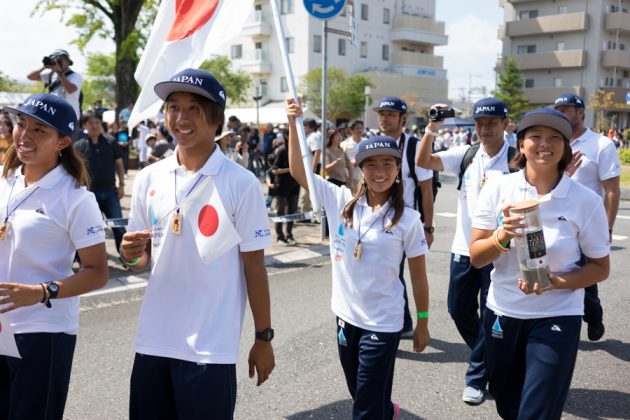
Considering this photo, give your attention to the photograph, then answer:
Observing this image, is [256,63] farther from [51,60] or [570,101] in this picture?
[570,101]

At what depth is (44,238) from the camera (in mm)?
2723

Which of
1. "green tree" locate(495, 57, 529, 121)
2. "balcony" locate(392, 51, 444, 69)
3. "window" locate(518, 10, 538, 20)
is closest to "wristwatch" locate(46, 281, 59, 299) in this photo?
"green tree" locate(495, 57, 529, 121)

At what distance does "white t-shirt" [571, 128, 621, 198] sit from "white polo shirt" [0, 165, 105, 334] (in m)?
4.30

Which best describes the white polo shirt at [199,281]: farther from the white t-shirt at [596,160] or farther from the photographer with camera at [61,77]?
the photographer with camera at [61,77]

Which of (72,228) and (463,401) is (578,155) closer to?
(463,401)

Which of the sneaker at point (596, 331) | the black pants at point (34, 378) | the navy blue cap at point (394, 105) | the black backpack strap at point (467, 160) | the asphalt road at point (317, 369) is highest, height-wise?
the navy blue cap at point (394, 105)

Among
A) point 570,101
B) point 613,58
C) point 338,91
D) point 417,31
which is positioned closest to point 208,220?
point 570,101

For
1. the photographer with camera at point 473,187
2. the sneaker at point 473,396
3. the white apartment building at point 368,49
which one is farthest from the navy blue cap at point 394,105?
the white apartment building at point 368,49

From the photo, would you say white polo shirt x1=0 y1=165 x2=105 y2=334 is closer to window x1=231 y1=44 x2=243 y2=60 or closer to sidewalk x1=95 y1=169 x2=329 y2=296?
sidewalk x1=95 y1=169 x2=329 y2=296

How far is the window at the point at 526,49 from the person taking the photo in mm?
71506

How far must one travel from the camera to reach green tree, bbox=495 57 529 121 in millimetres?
64938

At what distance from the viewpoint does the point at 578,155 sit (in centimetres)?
479

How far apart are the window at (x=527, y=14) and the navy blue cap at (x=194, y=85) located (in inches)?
2959

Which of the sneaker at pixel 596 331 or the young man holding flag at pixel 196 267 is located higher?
the young man holding flag at pixel 196 267
